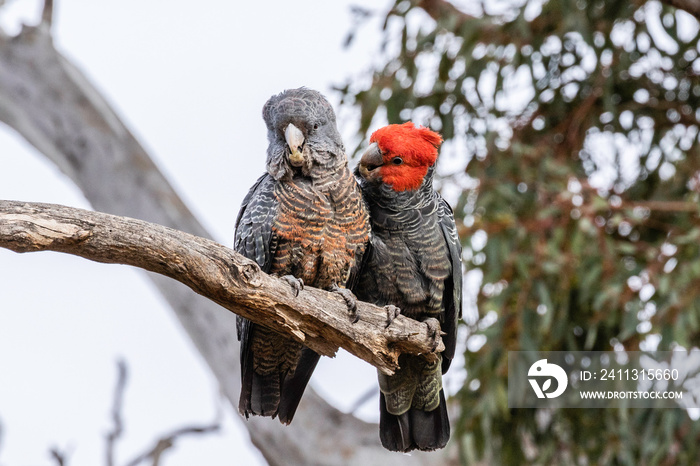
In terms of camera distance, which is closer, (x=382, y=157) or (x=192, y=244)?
(x=192, y=244)

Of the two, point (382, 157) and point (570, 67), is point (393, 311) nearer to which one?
point (382, 157)

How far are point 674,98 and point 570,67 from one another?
53cm

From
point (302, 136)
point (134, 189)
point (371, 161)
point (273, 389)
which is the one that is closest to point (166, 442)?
point (273, 389)

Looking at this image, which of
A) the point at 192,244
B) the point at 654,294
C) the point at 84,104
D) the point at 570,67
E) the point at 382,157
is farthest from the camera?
the point at 84,104

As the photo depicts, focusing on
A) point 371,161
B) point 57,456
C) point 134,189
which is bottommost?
point 57,456

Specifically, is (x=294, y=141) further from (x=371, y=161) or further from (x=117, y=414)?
(x=117, y=414)

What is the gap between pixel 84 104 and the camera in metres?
4.60

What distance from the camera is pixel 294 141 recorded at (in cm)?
195

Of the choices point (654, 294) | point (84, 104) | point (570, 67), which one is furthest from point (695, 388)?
point (84, 104)

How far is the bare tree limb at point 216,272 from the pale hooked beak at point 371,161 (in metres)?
0.44

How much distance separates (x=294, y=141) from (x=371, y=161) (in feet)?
1.13

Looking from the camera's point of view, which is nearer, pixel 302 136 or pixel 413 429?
pixel 302 136

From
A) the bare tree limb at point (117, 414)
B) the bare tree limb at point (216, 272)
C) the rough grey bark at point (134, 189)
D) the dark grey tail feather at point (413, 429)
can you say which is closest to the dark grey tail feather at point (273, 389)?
the bare tree limb at point (216, 272)

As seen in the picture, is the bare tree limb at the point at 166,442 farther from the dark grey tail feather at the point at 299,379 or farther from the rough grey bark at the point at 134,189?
the dark grey tail feather at the point at 299,379
